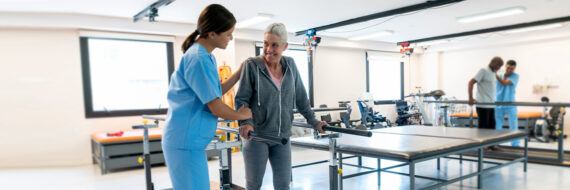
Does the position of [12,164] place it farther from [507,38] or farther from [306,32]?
[507,38]

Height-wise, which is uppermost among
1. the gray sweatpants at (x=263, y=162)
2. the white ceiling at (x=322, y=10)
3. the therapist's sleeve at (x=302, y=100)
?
the white ceiling at (x=322, y=10)

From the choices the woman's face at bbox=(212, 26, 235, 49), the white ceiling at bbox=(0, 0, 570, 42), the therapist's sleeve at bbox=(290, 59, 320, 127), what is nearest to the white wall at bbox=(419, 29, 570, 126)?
the white ceiling at bbox=(0, 0, 570, 42)

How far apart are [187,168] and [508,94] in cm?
547

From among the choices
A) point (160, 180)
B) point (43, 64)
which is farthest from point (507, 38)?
point (43, 64)

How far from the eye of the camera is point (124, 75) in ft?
19.2

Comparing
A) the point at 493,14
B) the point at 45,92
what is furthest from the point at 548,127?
the point at 45,92

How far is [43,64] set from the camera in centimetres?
524

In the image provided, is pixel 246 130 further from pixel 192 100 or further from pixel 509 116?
pixel 509 116

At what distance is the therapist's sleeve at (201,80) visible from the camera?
1.15m

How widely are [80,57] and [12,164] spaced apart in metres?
1.84

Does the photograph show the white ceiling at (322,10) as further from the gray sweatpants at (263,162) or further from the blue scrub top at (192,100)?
the blue scrub top at (192,100)

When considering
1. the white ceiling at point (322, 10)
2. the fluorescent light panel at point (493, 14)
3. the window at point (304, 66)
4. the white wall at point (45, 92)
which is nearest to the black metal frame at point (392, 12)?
the white ceiling at point (322, 10)

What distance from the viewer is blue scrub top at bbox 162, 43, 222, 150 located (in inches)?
45.8

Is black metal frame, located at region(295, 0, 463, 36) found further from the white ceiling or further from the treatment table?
the treatment table
